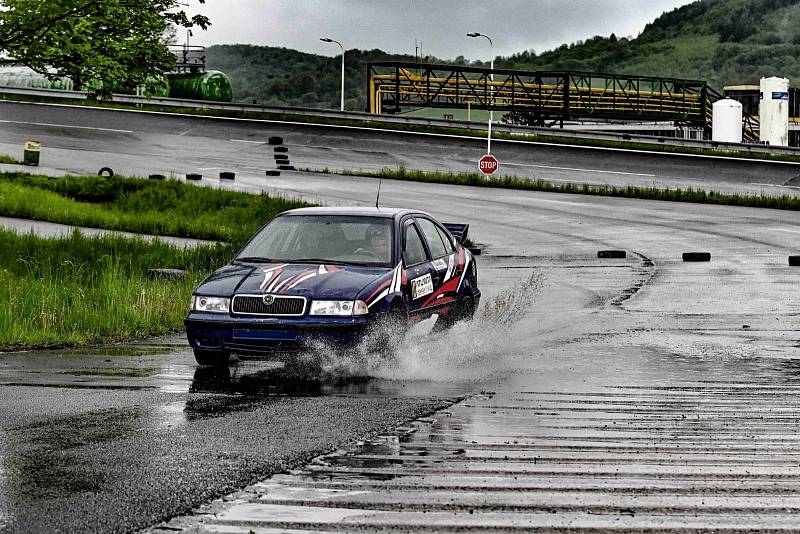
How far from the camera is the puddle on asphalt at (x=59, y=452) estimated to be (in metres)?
6.28

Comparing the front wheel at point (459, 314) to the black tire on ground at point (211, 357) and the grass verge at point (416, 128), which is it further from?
the grass verge at point (416, 128)

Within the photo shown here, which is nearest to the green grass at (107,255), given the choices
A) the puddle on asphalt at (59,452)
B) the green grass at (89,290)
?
the green grass at (89,290)

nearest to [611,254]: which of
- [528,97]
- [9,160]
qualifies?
[9,160]

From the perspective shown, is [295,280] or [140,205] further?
[140,205]

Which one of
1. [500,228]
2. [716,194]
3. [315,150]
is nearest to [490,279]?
[500,228]

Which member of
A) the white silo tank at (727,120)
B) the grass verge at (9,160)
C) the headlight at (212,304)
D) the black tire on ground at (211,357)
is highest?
the white silo tank at (727,120)

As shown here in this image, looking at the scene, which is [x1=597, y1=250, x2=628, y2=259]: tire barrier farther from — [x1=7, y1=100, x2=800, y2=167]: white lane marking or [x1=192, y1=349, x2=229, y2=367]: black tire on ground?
[x1=7, y1=100, x2=800, y2=167]: white lane marking

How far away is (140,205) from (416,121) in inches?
872

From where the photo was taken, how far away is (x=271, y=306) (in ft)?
35.4

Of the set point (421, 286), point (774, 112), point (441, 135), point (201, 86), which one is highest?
point (201, 86)

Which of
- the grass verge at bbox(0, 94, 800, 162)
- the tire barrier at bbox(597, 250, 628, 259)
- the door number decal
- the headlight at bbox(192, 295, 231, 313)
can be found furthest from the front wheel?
the grass verge at bbox(0, 94, 800, 162)

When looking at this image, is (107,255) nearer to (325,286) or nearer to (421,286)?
(421,286)

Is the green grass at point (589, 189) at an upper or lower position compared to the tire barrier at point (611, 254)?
upper

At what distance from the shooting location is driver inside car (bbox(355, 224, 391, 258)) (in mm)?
11969
